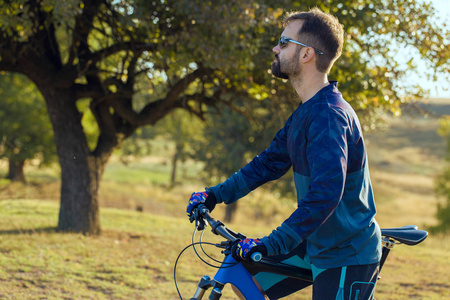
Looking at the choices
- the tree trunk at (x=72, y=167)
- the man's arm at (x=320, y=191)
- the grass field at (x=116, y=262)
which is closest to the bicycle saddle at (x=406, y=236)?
the man's arm at (x=320, y=191)

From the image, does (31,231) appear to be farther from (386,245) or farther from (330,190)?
(330,190)

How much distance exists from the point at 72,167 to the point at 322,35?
6.93 metres

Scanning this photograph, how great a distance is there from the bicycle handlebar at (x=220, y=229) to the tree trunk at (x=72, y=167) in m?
6.31

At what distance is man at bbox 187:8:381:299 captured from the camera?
2.30 m

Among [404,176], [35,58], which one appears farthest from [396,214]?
[35,58]

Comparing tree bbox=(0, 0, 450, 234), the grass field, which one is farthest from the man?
tree bbox=(0, 0, 450, 234)

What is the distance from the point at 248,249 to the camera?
7.61ft

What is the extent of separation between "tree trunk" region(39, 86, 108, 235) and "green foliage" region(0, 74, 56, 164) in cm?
1117

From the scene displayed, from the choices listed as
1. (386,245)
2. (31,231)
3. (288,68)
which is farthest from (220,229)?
(31,231)

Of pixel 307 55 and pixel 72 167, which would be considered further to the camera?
pixel 72 167

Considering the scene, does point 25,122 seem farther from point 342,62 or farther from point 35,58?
point 342,62

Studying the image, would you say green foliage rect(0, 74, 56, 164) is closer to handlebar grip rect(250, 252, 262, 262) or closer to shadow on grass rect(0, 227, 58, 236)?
shadow on grass rect(0, 227, 58, 236)

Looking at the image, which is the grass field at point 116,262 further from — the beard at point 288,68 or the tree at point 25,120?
the tree at point 25,120

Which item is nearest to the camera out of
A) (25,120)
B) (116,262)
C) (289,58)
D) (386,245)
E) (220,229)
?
(220,229)
